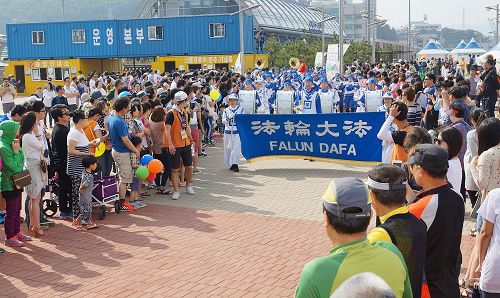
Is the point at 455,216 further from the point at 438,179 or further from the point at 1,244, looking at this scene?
the point at 1,244

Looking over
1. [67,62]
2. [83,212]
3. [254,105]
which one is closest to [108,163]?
[83,212]

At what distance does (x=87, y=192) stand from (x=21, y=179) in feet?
4.23

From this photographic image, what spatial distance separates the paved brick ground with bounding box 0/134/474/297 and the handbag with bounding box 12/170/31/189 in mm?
952

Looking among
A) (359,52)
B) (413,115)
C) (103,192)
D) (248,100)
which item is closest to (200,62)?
(359,52)

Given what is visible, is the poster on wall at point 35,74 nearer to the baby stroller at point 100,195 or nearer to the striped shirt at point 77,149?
the baby stroller at point 100,195

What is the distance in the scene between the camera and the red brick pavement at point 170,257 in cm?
689

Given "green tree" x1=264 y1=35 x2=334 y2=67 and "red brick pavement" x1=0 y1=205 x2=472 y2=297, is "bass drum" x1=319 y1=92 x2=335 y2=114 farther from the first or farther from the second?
"green tree" x1=264 y1=35 x2=334 y2=67

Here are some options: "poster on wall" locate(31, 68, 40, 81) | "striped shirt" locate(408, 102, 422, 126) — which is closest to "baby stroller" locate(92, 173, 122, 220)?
"striped shirt" locate(408, 102, 422, 126)

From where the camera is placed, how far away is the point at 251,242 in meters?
8.49

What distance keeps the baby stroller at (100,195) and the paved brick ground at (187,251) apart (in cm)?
23

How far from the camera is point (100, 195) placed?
32.1ft

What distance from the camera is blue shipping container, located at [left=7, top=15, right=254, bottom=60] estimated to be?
141ft

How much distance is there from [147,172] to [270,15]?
55757 mm

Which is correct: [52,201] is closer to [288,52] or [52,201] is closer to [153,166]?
[153,166]
